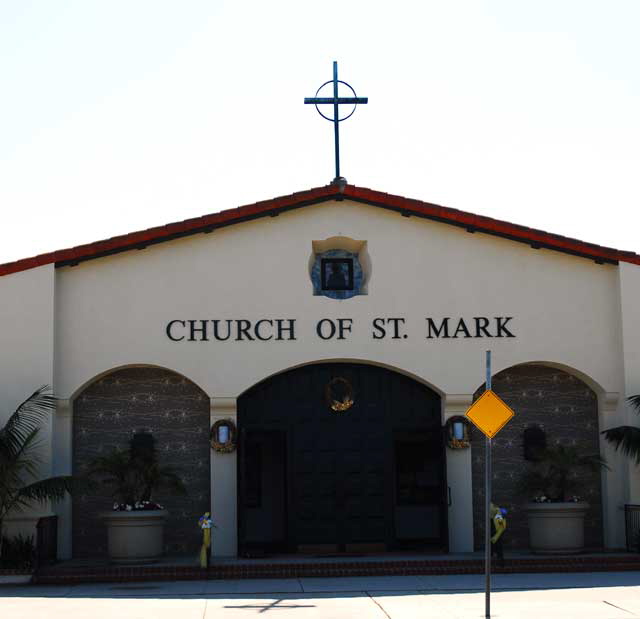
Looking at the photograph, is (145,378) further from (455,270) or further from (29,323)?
(455,270)

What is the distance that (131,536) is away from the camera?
61.8 feet

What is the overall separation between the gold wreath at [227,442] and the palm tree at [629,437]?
21.5 ft

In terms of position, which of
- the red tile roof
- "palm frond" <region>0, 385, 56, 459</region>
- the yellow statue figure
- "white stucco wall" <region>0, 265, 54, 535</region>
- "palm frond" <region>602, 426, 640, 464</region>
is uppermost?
the red tile roof

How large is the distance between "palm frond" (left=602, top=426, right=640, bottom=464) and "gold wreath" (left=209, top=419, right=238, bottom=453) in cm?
656

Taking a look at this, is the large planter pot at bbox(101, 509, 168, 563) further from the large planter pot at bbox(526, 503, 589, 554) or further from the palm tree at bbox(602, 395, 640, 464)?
the palm tree at bbox(602, 395, 640, 464)

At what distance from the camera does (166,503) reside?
20.6m

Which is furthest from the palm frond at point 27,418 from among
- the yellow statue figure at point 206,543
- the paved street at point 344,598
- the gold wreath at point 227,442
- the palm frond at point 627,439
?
the palm frond at point 627,439

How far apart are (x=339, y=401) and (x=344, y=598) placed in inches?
218

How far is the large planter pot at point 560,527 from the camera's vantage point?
19484 mm

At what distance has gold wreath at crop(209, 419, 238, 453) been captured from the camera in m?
20.1

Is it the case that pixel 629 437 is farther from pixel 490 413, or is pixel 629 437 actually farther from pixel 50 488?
pixel 50 488

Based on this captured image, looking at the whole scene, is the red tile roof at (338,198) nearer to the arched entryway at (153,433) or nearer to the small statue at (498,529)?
the arched entryway at (153,433)

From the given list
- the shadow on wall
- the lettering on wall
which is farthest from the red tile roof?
the shadow on wall

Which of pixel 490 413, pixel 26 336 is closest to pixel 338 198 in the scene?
pixel 26 336
